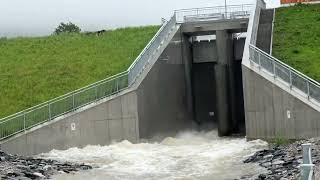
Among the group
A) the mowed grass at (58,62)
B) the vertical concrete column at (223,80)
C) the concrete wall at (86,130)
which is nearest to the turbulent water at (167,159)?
the concrete wall at (86,130)

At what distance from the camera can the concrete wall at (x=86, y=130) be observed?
23.6 metres

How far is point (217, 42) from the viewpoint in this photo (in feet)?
108

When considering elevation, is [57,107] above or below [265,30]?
below

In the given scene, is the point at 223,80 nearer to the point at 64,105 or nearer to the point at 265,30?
the point at 265,30

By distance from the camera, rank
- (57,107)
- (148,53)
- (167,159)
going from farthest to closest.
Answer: (148,53)
(57,107)
(167,159)

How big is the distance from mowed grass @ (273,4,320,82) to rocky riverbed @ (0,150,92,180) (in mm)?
12698

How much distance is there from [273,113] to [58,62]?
15974 millimetres

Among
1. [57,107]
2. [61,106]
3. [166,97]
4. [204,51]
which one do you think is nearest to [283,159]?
[61,106]

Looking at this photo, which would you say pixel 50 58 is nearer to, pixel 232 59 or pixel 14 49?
pixel 14 49

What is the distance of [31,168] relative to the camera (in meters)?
18.2

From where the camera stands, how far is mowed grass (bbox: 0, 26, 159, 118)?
28.5 meters

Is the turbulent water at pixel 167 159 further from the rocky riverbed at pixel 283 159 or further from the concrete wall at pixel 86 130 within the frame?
the rocky riverbed at pixel 283 159

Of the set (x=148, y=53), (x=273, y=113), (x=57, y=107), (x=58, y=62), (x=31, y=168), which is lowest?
(x=31, y=168)

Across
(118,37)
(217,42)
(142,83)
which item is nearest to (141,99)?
(142,83)
